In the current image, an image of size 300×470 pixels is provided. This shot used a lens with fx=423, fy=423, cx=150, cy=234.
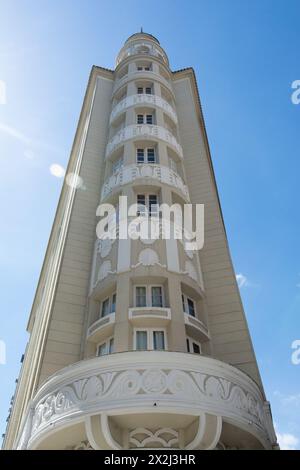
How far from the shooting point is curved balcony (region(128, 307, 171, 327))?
15.3 m

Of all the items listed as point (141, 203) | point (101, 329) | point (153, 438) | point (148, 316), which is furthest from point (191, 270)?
point (153, 438)

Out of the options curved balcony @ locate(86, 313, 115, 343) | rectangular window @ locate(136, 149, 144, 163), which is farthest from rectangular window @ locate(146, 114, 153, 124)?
curved balcony @ locate(86, 313, 115, 343)

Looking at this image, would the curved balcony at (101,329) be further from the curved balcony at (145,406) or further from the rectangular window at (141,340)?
the curved balcony at (145,406)

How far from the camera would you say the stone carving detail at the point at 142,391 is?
467 inches

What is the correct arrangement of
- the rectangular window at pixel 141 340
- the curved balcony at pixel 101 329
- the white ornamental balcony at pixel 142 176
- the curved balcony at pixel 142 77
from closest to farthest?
1. the rectangular window at pixel 141 340
2. the curved balcony at pixel 101 329
3. the white ornamental balcony at pixel 142 176
4. the curved balcony at pixel 142 77

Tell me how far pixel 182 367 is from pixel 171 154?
1523 centimetres

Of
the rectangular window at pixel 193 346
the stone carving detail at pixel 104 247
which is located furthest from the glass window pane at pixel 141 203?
the rectangular window at pixel 193 346

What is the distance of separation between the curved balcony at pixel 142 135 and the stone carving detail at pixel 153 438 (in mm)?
16369

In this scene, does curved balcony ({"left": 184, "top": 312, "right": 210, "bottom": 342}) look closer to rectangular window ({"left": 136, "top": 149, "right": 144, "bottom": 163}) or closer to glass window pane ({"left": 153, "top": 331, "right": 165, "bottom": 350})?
glass window pane ({"left": 153, "top": 331, "right": 165, "bottom": 350})

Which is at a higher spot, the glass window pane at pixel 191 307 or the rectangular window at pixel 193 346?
the glass window pane at pixel 191 307

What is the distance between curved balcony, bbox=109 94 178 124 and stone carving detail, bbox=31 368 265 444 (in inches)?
752

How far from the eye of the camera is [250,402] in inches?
522

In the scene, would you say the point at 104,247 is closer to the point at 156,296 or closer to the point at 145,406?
the point at 156,296

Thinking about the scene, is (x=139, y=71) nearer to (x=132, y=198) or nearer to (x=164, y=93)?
(x=164, y=93)
